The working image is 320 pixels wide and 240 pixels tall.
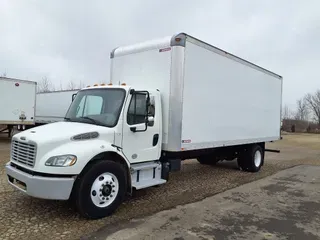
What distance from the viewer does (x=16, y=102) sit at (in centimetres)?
1658

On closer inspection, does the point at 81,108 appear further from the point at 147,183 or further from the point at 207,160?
the point at 207,160

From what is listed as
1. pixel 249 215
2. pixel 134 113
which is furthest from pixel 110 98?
pixel 249 215

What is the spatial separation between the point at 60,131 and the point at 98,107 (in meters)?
1.01

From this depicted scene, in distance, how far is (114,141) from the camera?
5.59m

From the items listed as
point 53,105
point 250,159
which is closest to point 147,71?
point 250,159

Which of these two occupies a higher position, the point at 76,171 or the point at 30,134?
the point at 30,134

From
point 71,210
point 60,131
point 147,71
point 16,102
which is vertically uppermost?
point 147,71

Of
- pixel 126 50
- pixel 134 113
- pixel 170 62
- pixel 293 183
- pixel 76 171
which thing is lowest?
pixel 293 183

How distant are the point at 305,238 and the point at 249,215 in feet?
3.91

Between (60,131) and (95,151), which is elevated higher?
(60,131)

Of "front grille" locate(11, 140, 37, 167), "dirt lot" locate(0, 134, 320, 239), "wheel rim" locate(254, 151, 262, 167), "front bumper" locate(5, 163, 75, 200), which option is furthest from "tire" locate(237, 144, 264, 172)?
"front grille" locate(11, 140, 37, 167)

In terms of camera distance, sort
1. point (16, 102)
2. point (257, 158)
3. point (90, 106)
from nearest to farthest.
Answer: point (90, 106) < point (257, 158) < point (16, 102)

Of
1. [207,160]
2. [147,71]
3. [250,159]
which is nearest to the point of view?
[147,71]

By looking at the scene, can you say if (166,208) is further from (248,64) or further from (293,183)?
(248,64)
